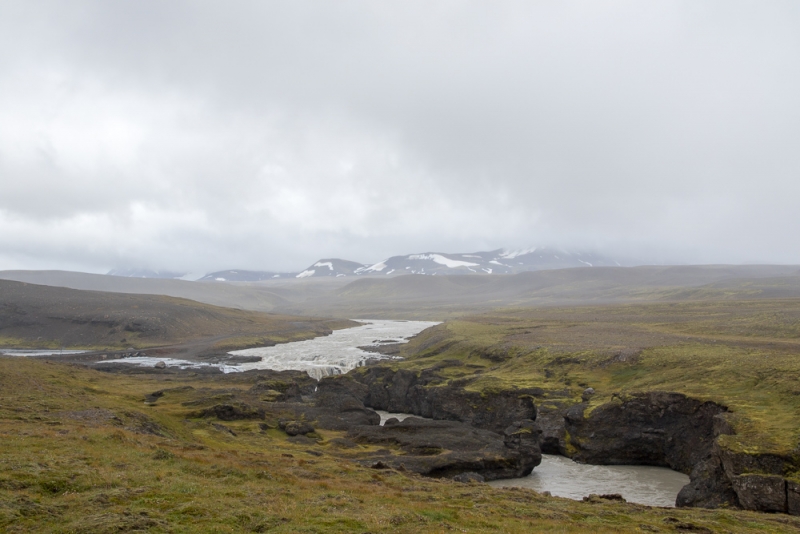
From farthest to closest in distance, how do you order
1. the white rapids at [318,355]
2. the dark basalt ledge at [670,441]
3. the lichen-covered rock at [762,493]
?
the white rapids at [318,355], the dark basalt ledge at [670,441], the lichen-covered rock at [762,493]

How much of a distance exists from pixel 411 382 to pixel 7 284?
179m

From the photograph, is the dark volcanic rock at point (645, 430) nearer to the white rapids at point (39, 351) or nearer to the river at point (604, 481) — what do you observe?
the river at point (604, 481)

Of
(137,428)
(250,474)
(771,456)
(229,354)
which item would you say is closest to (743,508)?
(771,456)

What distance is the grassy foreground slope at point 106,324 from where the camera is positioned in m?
143

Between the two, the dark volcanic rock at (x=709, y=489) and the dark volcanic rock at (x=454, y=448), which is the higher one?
the dark volcanic rock at (x=709, y=489)

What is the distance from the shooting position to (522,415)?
54906 millimetres

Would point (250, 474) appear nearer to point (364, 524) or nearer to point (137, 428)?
point (364, 524)

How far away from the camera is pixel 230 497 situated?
20.3 metres

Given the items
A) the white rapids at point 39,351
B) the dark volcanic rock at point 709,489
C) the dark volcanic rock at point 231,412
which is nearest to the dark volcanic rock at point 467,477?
the dark volcanic rock at point 709,489

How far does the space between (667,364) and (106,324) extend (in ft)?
505

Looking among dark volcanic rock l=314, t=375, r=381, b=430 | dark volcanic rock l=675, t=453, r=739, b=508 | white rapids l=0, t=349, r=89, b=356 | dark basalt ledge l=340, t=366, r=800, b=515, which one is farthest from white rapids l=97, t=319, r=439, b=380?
dark volcanic rock l=675, t=453, r=739, b=508

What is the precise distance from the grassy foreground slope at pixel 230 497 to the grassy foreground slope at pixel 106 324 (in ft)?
376

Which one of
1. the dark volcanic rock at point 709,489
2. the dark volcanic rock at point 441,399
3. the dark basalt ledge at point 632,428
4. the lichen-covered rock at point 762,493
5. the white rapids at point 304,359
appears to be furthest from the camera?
the white rapids at point 304,359

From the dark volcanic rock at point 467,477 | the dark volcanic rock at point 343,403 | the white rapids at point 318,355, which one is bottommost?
the white rapids at point 318,355
